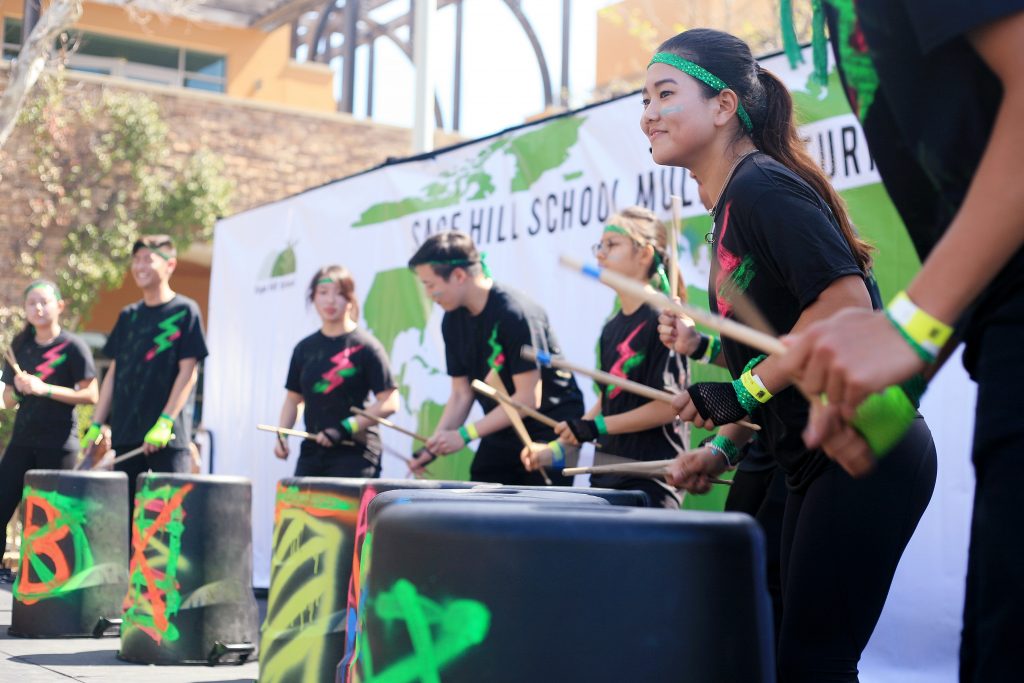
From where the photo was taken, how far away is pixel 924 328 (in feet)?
4.85

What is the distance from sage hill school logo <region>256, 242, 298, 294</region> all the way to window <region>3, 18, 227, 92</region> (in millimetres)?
10540

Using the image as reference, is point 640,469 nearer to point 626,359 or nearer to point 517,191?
point 626,359

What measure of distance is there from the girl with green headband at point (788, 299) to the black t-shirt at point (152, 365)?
176 inches

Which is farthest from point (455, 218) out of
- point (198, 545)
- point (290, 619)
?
point (290, 619)

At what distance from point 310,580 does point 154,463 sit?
294cm

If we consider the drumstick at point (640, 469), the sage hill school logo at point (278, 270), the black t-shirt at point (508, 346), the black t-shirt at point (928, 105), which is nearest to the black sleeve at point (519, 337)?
the black t-shirt at point (508, 346)

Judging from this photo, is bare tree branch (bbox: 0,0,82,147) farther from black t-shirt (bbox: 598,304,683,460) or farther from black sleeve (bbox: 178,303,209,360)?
black t-shirt (bbox: 598,304,683,460)

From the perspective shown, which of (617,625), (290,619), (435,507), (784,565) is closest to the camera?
(617,625)

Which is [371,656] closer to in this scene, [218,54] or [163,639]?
[163,639]

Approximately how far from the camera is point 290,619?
13.1 feet

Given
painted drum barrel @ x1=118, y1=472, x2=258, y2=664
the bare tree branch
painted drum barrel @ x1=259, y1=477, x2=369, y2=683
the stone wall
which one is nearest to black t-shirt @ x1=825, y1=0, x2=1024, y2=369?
painted drum barrel @ x1=259, y1=477, x2=369, y2=683

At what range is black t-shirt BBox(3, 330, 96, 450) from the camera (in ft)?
24.9

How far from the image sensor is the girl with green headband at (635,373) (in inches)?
174

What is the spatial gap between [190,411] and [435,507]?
5.32 metres
